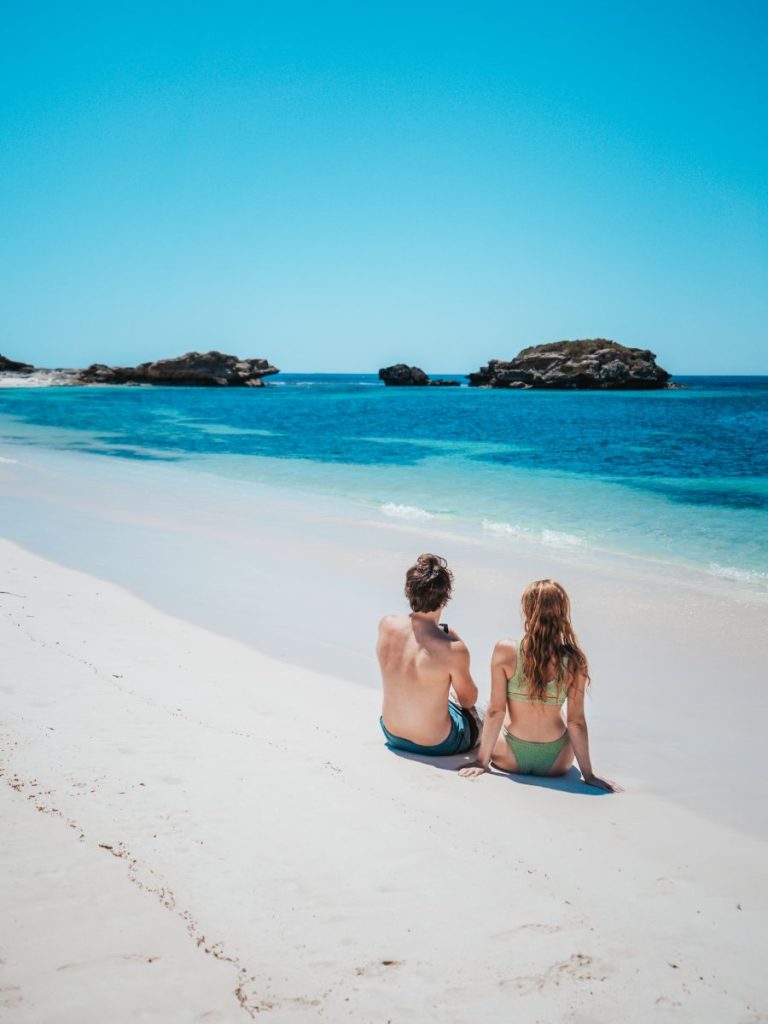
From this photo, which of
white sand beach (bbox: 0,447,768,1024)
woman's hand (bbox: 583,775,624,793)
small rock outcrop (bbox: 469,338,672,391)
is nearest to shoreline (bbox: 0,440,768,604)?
white sand beach (bbox: 0,447,768,1024)

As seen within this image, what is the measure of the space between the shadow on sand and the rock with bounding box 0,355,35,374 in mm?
134150

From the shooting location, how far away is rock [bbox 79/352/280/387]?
112m

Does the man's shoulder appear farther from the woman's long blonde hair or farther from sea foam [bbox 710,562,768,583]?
sea foam [bbox 710,562,768,583]

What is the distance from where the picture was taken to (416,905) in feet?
9.68

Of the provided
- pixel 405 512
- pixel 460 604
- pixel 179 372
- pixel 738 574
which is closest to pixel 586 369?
pixel 179 372

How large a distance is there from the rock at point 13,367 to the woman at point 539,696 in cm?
13443

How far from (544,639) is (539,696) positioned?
36 centimetres

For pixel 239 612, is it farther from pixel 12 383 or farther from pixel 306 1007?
pixel 12 383

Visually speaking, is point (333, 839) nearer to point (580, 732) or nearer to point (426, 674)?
point (426, 674)

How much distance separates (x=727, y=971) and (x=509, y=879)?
898 mm

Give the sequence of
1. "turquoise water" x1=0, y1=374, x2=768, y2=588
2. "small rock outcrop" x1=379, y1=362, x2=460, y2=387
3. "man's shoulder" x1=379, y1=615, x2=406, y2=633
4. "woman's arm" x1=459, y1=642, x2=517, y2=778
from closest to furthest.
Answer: "woman's arm" x1=459, y1=642, x2=517, y2=778 → "man's shoulder" x1=379, y1=615, x2=406, y2=633 → "turquoise water" x1=0, y1=374, x2=768, y2=588 → "small rock outcrop" x1=379, y1=362, x2=460, y2=387

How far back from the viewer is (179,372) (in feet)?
372

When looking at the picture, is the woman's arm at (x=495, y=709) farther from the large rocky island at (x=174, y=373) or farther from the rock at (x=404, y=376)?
the rock at (x=404, y=376)

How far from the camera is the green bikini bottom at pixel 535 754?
441 cm
